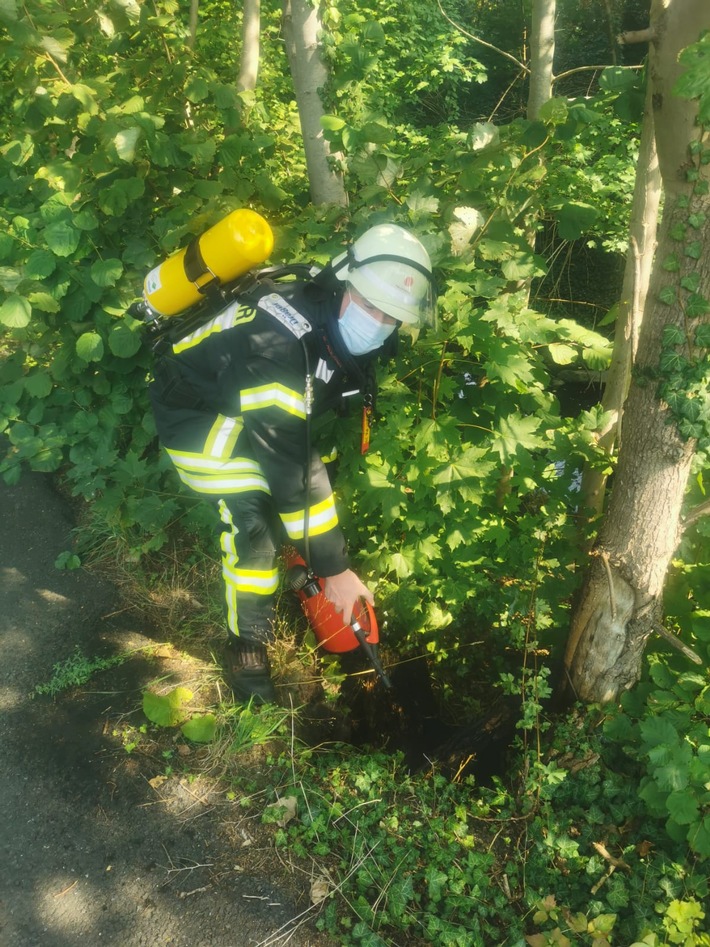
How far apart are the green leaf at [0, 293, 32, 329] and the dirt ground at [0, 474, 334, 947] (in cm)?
150

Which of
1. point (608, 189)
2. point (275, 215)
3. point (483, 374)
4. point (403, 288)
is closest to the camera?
point (403, 288)

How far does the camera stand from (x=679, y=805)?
6.82ft

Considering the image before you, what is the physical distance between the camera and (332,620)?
118 inches

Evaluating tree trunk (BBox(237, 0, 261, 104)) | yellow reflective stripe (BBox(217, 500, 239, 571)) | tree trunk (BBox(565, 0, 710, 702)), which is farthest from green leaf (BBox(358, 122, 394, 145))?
tree trunk (BBox(237, 0, 261, 104))

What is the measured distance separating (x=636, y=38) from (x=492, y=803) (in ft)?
9.50

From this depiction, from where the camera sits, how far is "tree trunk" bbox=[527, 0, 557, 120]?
3.92 m

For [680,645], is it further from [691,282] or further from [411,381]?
[411,381]

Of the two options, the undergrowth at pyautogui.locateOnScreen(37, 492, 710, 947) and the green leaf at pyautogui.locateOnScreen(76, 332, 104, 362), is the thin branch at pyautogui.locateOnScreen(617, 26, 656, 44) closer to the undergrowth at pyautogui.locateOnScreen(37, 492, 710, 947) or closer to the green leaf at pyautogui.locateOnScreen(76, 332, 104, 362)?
the undergrowth at pyautogui.locateOnScreen(37, 492, 710, 947)

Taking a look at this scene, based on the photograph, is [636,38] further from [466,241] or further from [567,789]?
[567,789]

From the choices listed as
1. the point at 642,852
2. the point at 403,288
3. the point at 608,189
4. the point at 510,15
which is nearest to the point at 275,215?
the point at 403,288

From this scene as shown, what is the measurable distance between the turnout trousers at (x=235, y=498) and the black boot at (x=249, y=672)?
5 cm

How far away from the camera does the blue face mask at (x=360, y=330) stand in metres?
2.35

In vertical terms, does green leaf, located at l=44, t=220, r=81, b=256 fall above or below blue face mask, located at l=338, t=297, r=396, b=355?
above

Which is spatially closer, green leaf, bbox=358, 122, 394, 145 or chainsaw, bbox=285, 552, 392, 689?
green leaf, bbox=358, 122, 394, 145
